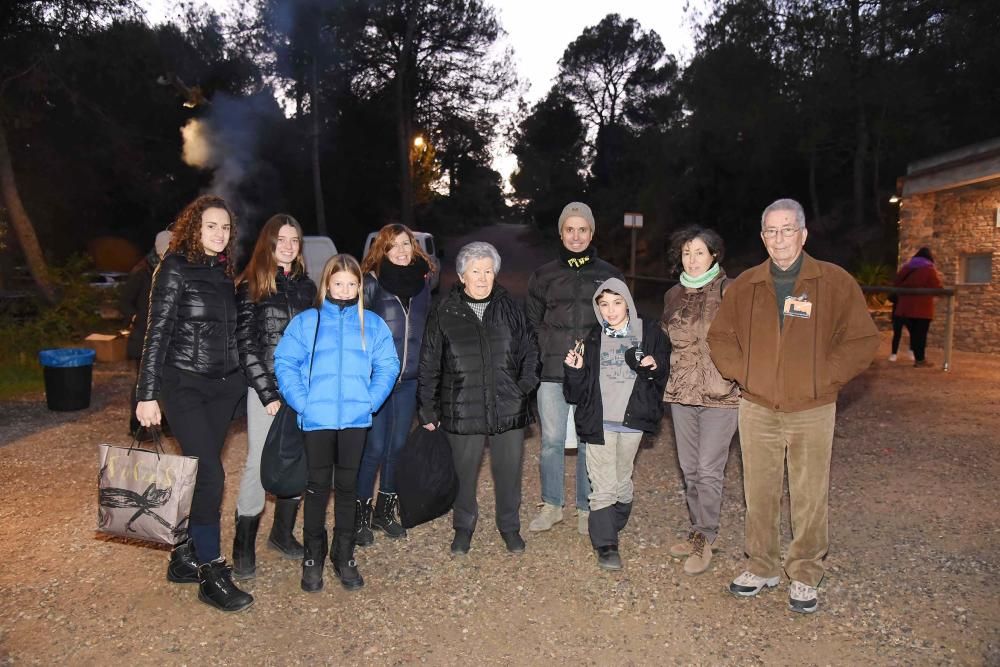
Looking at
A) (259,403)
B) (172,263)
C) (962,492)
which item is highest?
(172,263)

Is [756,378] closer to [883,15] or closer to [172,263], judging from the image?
[172,263]

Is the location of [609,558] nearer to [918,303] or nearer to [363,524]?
[363,524]

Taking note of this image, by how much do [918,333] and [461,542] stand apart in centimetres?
964

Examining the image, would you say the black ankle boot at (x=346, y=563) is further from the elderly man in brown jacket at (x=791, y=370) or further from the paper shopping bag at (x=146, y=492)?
the elderly man in brown jacket at (x=791, y=370)

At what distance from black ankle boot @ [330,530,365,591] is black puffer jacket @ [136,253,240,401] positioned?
1087 millimetres

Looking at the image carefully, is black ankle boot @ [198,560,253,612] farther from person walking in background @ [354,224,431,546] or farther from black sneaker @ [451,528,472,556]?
black sneaker @ [451,528,472,556]

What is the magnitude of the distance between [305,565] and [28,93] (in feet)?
51.0

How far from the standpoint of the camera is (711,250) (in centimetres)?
414

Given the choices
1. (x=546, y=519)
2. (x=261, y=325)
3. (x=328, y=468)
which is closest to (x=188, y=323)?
(x=261, y=325)

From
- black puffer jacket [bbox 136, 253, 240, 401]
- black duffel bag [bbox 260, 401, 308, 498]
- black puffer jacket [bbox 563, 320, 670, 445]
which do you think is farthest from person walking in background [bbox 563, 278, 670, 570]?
black puffer jacket [bbox 136, 253, 240, 401]

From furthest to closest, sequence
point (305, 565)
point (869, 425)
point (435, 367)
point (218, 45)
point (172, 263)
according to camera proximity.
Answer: point (218, 45) < point (869, 425) < point (435, 367) < point (305, 565) < point (172, 263)

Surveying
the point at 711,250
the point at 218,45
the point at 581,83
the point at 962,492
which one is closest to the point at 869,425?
the point at 962,492

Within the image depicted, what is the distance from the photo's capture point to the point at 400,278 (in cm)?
456

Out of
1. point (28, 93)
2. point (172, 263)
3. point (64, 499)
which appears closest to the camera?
point (172, 263)
